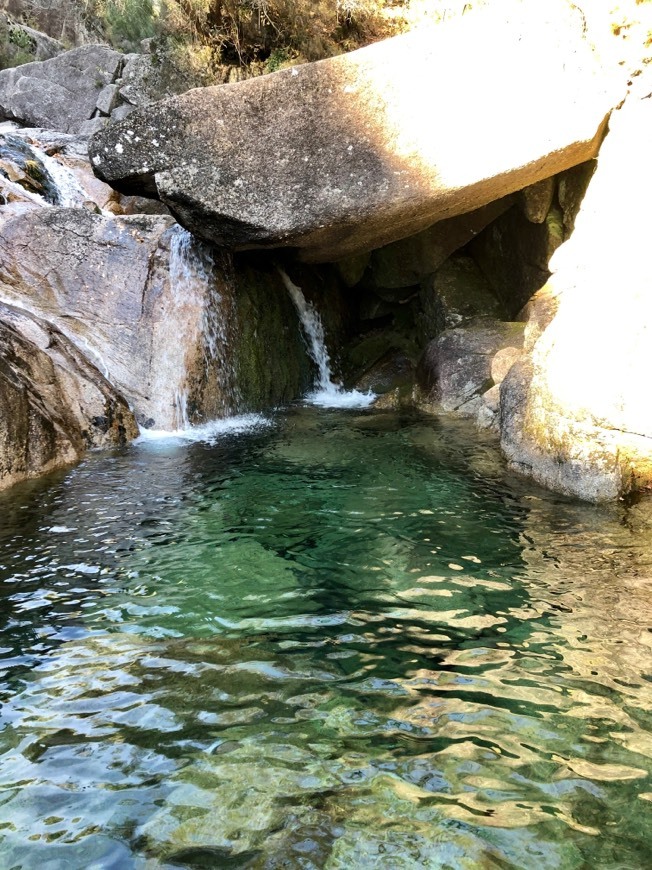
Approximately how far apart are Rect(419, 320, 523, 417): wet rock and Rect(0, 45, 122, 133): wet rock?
1521cm

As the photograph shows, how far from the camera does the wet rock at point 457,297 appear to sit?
945 cm

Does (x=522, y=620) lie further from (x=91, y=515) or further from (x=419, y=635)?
(x=91, y=515)

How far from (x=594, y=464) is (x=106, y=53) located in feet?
68.4

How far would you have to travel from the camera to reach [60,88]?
20.0 m

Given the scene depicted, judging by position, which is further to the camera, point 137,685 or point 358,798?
point 137,685

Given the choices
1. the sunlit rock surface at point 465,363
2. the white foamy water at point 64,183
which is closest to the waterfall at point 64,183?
the white foamy water at point 64,183

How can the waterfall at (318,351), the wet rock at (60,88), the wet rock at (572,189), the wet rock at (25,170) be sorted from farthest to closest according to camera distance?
the wet rock at (60,88) < the wet rock at (25,170) < the waterfall at (318,351) < the wet rock at (572,189)

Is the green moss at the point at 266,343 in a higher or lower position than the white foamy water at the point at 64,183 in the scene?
Result: lower

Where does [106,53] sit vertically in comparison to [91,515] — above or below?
above

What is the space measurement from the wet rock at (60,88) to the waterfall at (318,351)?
12.9 metres

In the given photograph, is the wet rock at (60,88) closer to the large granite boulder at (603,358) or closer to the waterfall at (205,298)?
the waterfall at (205,298)

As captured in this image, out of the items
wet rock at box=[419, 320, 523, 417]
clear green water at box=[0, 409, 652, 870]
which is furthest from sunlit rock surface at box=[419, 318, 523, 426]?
clear green water at box=[0, 409, 652, 870]

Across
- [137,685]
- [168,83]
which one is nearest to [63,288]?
[137,685]

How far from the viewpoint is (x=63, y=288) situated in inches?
329
